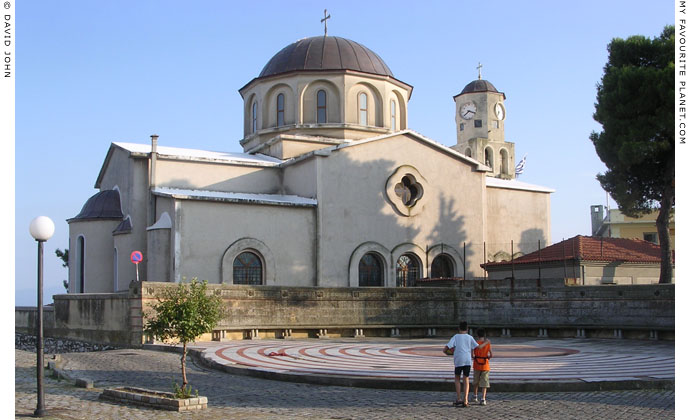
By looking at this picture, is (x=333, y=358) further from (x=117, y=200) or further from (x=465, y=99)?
(x=465, y=99)

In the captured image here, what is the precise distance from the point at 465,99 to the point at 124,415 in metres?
42.8

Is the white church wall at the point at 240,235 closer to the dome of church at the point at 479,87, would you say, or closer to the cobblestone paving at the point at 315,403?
the cobblestone paving at the point at 315,403

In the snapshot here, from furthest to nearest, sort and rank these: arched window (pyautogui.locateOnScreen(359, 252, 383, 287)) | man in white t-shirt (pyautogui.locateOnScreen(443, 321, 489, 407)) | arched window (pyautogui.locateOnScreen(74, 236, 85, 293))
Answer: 1. arched window (pyautogui.locateOnScreen(359, 252, 383, 287))
2. arched window (pyautogui.locateOnScreen(74, 236, 85, 293))
3. man in white t-shirt (pyautogui.locateOnScreen(443, 321, 489, 407))

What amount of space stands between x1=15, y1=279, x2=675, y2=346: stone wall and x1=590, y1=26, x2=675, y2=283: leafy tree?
2947 millimetres

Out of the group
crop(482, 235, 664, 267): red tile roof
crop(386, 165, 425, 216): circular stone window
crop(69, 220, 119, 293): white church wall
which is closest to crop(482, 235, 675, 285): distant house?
crop(482, 235, 664, 267): red tile roof

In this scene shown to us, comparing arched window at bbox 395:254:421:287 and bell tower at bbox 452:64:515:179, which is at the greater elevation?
bell tower at bbox 452:64:515:179

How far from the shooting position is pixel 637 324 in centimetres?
2369

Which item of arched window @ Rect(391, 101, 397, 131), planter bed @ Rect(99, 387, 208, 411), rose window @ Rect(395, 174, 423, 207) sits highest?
arched window @ Rect(391, 101, 397, 131)

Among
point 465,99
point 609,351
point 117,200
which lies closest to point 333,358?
point 609,351

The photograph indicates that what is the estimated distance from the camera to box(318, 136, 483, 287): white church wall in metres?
31.7

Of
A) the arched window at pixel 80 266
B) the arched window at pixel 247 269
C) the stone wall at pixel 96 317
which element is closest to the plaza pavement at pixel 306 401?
the stone wall at pixel 96 317

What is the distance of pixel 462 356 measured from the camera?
38.5ft

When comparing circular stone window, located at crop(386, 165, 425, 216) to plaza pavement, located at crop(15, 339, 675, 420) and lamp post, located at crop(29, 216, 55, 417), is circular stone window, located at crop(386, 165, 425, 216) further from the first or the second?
lamp post, located at crop(29, 216, 55, 417)

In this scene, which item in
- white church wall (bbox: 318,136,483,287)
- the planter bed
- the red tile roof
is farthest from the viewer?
white church wall (bbox: 318,136,483,287)
